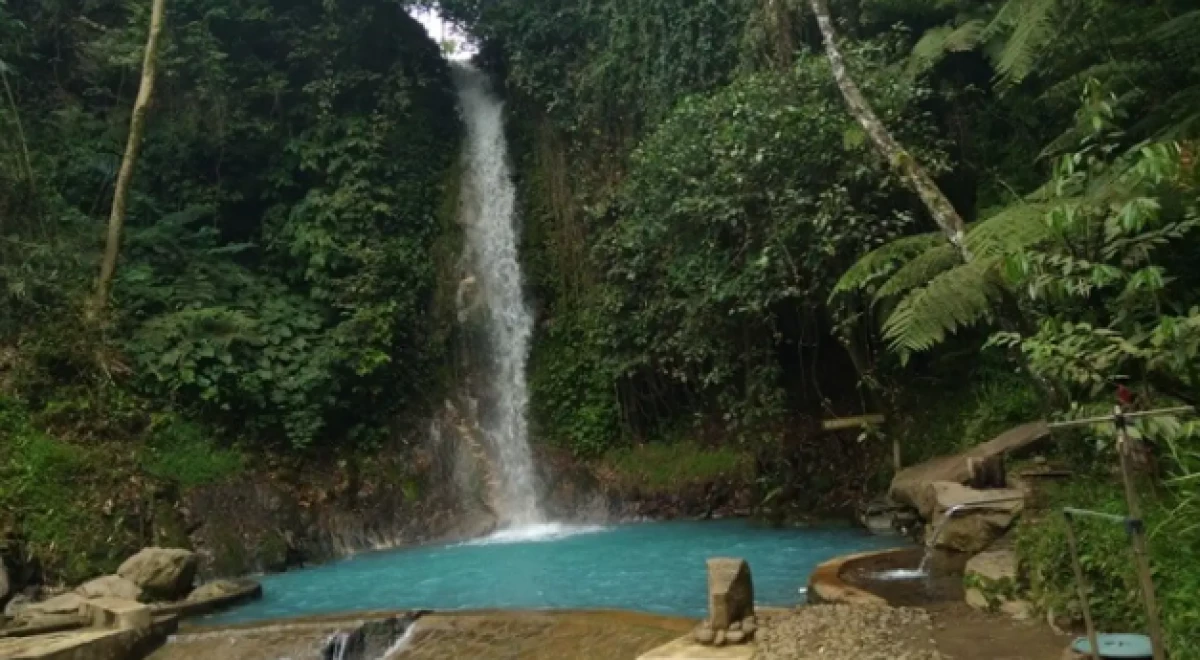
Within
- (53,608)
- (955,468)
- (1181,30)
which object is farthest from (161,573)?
(1181,30)

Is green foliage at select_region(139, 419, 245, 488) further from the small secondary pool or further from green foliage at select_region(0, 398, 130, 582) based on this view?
the small secondary pool

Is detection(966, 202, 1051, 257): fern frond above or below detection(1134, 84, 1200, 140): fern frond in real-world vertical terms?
below

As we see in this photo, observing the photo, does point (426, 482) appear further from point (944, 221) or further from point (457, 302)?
point (944, 221)

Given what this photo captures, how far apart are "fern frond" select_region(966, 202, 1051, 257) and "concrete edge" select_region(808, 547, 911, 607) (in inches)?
90.9

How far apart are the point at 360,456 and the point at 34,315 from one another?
4.33 m

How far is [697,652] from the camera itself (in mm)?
5492

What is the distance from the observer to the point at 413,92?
1744 cm

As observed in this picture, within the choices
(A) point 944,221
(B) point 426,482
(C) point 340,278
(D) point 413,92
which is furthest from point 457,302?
(A) point 944,221

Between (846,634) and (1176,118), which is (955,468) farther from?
(846,634)

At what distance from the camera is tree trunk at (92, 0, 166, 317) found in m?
12.3

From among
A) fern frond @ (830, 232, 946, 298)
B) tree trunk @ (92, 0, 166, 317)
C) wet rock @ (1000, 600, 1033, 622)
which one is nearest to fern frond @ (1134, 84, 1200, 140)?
fern frond @ (830, 232, 946, 298)

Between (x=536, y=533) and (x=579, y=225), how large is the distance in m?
5.33

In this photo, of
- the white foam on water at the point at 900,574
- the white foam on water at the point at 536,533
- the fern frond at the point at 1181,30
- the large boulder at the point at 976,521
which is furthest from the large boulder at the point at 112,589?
the fern frond at the point at 1181,30

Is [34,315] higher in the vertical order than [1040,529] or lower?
higher
